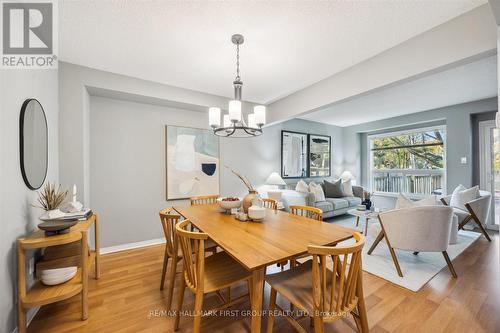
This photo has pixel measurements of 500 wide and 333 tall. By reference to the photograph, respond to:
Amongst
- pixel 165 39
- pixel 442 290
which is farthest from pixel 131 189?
pixel 442 290

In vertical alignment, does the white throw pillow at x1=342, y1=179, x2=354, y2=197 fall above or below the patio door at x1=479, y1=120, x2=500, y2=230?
below

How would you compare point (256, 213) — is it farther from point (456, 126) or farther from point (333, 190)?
point (456, 126)

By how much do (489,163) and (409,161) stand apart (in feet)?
4.78

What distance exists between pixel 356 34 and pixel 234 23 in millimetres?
1175

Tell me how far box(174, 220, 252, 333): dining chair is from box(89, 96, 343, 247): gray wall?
79.8 inches

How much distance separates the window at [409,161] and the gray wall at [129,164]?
509 cm

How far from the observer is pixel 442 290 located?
1985 mm

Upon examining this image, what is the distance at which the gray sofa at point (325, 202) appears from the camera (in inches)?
157

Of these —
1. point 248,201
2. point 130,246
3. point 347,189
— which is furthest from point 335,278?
point 347,189

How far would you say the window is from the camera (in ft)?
15.5

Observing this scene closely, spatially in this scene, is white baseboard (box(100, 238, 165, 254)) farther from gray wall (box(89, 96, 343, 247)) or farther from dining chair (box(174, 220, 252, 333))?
dining chair (box(174, 220, 252, 333))

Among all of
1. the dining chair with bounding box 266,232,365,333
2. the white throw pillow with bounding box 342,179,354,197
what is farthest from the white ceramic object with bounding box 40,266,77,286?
the white throw pillow with bounding box 342,179,354,197

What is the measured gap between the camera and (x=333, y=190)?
4934 millimetres

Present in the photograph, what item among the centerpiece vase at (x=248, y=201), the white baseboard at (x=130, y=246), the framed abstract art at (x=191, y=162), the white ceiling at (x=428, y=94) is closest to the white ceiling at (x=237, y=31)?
the white ceiling at (x=428, y=94)
